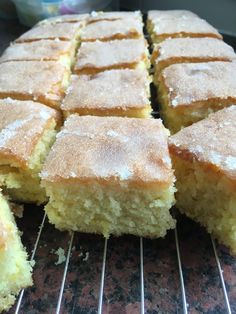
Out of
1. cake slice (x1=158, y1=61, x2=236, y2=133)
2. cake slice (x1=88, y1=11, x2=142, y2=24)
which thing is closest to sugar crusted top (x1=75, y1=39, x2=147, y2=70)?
cake slice (x1=158, y1=61, x2=236, y2=133)

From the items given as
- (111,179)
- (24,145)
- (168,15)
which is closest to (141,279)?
(111,179)

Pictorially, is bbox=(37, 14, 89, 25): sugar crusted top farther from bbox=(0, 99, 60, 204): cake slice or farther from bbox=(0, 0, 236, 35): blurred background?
bbox=(0, 99, 60, 204): cake slice

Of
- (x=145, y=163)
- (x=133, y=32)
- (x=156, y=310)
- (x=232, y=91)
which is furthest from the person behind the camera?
(x=133, y=32)

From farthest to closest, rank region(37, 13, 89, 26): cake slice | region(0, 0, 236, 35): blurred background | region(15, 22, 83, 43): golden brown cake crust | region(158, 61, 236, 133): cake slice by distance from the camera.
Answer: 1. region(0, 0, 236, 35): blurred background
2. region(37, 13, 89, 26): cake slice
3. region(15, 22, 83, 43): golden brown cake crust
4. region(158, 61, 236, 133): cake slice

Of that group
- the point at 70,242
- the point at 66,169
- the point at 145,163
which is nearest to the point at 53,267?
the point at 70,242

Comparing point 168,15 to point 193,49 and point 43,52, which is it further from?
point 43,52

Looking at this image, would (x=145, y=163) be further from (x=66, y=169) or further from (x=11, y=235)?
(x=11, y=235)
